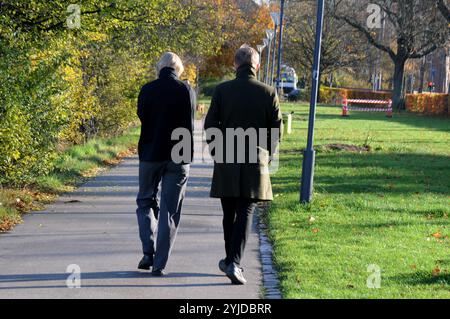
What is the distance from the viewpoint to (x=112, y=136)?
29281 mm

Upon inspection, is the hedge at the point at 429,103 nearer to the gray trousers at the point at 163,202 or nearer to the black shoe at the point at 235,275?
the gray trousers at the point at 163,202

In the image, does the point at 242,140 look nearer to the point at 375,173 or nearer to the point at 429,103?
the point at 375,173

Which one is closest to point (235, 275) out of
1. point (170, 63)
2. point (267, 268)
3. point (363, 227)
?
point (267, 268)

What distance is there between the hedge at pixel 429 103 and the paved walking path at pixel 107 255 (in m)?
42.8

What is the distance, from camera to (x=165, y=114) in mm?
8820

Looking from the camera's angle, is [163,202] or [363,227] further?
[363,227]

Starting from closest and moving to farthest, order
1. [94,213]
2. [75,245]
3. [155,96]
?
[155,96]
[75,245]
[94,213]

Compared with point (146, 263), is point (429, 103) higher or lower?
higher

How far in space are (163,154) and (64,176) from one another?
8.98 m

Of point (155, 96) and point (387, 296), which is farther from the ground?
point (155, 96)

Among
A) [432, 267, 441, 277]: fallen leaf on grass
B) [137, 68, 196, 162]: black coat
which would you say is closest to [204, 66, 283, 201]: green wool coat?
[137, 68, 196, 162]: black coat

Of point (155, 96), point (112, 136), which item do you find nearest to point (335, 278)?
point (155, 96)
